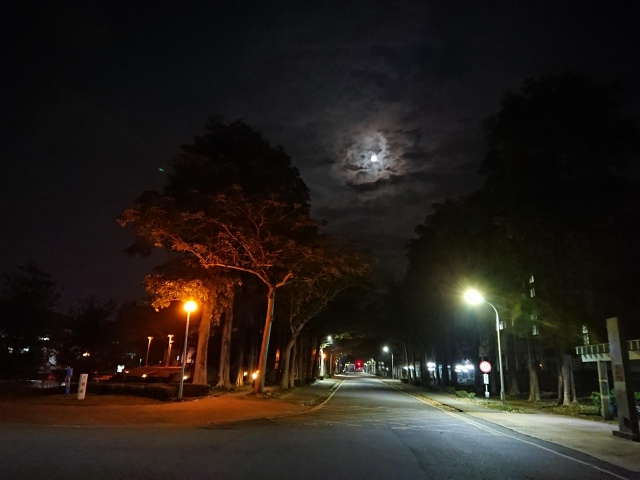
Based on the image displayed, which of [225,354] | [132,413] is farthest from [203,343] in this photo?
[132,413]

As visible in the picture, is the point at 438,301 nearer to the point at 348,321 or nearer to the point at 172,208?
the point at 348,321

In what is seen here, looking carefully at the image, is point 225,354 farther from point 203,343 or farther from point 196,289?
point 196,289

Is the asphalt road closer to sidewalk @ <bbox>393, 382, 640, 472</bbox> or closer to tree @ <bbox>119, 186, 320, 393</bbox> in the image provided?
sidewalk @ <bbox>393, 382, 640, 472</bbox>

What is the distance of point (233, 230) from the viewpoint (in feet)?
81.5

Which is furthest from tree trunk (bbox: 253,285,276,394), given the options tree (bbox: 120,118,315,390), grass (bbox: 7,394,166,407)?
grass (bbox: 7,394,166,407)

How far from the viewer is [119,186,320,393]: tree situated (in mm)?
23547

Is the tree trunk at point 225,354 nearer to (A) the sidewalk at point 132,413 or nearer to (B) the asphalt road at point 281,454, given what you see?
(A) the sidewalk at point 132,413

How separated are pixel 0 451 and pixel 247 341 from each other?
158 feet

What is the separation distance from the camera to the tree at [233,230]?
2355cm

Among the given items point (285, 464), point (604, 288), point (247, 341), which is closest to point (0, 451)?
point (285, 464)

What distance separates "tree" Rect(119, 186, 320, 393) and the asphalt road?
Answer: 11634 mm

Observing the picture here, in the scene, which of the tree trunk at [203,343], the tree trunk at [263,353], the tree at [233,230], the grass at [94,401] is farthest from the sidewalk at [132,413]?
the tree at [233,230]

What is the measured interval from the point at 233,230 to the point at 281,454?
52.4 feet

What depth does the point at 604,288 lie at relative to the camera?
28.1 meters
